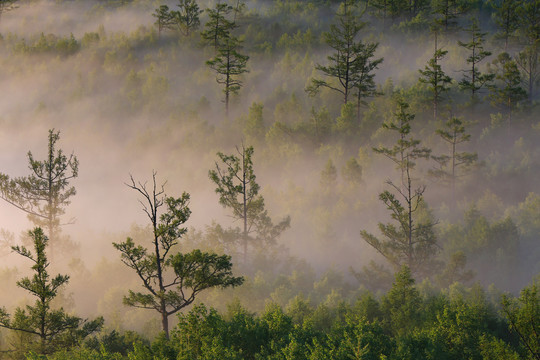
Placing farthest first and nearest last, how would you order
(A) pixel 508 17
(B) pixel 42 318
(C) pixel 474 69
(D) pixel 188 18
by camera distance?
(D) pixel 188 18 < (A) pixel 508 17 < (C) pixel 474 69 < (B) pixel 42 318

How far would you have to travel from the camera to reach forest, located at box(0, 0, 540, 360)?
22.5 meters

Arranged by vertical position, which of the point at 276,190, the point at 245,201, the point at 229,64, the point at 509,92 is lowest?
the point at 245,201

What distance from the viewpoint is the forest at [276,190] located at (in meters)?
22.5

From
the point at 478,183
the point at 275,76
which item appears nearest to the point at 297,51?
the point at 275,76

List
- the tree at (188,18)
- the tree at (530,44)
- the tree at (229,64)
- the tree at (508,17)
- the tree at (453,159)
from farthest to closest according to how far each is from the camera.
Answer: the tree at (188,18), the tree at (508,17), the tree at (530,44), the tree at (229,64), the tree at (453,159)

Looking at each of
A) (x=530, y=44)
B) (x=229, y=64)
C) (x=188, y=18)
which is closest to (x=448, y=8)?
(x=530, y=44)

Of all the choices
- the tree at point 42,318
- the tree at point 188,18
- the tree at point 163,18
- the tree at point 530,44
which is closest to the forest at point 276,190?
the tree at point 42,318

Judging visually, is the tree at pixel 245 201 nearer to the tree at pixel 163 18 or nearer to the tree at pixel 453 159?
the tree at pixel 453 159

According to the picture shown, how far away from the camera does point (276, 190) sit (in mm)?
50219

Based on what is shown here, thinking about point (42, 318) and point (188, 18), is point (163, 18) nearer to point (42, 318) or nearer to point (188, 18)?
point (188, 18)

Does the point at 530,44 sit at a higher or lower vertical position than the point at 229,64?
higher

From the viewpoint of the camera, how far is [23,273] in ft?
145

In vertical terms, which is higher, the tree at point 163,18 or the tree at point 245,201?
the tree at point 163,18

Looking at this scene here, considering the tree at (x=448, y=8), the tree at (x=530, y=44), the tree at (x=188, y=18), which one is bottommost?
the tree at (x=530, y=44)
